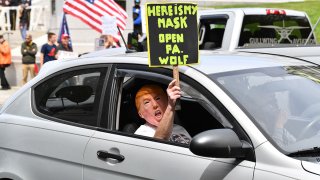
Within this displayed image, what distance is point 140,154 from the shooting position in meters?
3.43

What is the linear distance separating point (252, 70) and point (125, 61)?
0.86 metres

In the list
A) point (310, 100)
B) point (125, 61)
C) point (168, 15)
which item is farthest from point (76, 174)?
point (310, 100)

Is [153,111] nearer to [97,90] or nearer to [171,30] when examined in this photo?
[97,90]

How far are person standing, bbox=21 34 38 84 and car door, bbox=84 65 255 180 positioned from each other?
43.8ft

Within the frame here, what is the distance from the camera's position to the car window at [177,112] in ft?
11.9

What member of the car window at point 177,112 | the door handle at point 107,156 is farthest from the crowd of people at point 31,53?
the door handle at point 107,156

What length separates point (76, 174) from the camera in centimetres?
377

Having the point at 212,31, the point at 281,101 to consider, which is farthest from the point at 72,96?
the point at 212,31

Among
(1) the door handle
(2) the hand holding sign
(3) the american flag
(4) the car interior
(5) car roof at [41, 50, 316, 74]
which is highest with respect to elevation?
(3) the american flag

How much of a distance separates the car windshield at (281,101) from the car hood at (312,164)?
0.10m

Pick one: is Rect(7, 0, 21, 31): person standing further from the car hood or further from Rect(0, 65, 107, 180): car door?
the car hood

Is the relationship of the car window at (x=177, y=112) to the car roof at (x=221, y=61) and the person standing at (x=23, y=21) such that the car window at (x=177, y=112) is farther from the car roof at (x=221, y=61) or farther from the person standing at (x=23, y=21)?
the person standing at (x=23, y=21)

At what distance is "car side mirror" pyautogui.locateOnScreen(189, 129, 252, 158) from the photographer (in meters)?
2.90

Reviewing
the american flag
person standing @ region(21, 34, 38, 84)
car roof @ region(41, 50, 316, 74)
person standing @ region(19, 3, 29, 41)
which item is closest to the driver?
car roof @ region(41, 50, 316, 74)
